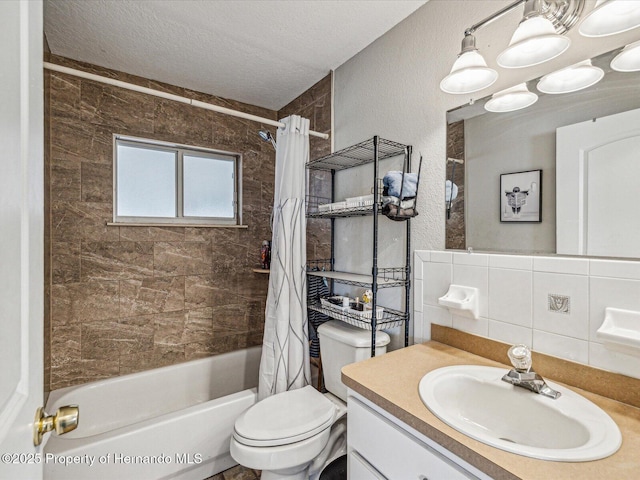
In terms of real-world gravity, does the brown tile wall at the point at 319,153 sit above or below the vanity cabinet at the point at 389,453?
above

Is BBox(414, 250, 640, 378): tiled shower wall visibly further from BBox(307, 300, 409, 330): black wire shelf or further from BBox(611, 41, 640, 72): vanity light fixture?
BBox(611, 41, 640, 72): vanity light fixture

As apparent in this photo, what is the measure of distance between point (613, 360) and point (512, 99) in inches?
36.1

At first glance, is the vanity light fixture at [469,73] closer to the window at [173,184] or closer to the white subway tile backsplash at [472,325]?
the white subway tile backsplash at [472,325]

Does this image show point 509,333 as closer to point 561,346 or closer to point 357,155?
point 561,346

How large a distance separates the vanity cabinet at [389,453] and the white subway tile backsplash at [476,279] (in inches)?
23.4

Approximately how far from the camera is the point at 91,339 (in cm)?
201

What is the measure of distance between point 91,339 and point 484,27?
8.81 feet

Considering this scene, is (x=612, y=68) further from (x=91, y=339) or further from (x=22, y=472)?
(x=91, y=339)

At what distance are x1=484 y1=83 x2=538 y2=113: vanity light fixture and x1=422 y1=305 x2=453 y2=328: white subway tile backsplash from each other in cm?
83

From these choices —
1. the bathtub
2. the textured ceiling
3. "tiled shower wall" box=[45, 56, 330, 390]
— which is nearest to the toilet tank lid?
the bathtub

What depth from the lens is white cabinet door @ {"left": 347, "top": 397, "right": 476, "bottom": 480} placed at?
0.77 meters

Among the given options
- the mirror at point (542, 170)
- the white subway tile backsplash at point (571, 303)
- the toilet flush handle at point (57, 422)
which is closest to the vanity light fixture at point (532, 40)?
the mirror at point (542, 170)

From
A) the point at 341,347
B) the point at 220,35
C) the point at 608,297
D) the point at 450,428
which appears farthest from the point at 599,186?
the point at 220,35

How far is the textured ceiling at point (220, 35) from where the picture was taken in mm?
1532
